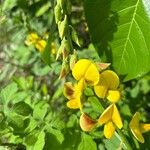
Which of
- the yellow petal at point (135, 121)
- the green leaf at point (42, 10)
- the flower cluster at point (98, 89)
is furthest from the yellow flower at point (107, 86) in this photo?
the green leaf at point (42, 10)

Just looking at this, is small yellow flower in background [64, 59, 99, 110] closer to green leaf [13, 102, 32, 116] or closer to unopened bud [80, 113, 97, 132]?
unopened bud [80, 113, 97, 132]

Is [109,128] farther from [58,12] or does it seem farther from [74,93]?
[58,12]

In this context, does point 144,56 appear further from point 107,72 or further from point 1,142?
point 1,142

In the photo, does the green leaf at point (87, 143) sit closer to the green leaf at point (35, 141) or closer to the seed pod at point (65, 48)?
the green leaf at point (35, 141)

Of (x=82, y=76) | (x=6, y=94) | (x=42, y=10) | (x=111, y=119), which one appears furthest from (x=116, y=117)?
(x=42, y=10)

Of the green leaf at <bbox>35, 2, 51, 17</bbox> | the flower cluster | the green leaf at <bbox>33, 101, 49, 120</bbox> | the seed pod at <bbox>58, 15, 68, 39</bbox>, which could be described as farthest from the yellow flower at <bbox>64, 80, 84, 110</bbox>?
the green leaf at <bbox>35, 2, 51, 17</bbox>

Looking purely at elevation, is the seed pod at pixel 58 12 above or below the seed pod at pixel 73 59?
above
